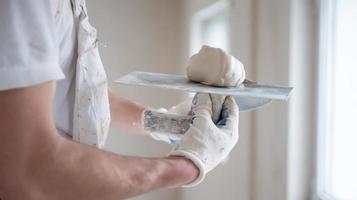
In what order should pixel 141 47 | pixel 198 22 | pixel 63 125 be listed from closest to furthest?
pixel 63 125, pixel 198 22, pixel 141 47

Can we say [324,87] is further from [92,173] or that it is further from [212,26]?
[212,26]

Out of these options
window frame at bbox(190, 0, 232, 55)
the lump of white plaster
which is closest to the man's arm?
the lump of white plaster

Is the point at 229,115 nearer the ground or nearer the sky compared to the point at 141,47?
nearer the ground

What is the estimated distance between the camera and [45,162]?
2.10 ft

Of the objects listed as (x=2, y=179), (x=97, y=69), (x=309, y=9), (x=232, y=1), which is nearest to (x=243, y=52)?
(x=232, y=1)

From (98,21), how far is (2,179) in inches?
98.8

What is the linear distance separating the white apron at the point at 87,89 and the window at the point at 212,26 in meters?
1.27

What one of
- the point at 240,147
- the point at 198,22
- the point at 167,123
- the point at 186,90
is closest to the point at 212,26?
the point at 198,22

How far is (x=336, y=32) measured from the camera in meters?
1.39


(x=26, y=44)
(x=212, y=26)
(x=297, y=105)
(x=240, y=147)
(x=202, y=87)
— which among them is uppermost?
(x=212, y=26)

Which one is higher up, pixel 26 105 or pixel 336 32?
pixel 336 32

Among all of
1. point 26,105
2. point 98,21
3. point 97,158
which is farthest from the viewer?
point 98,21

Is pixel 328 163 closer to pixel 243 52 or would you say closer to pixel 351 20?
pixel 351 20

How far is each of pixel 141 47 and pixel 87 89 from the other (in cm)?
228
